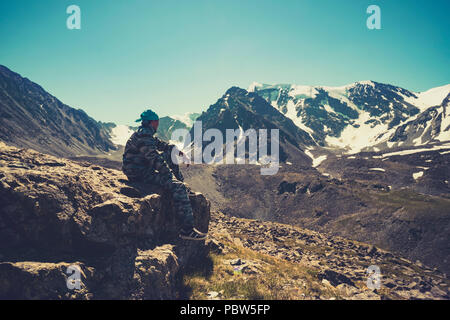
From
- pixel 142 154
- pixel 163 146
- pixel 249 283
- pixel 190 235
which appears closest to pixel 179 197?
pixel 190 235

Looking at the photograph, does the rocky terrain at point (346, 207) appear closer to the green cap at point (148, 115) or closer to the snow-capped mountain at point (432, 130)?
the green cap at point (148, 115)

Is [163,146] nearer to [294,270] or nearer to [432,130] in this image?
[294,270]

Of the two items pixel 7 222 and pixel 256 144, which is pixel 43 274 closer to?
pixel 7 222

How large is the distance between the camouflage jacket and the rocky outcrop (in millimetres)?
1611

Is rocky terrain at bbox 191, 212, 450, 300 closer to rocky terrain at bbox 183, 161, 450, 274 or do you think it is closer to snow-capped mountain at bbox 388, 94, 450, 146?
rocky terrain at bbox 183, 161, 450, 274

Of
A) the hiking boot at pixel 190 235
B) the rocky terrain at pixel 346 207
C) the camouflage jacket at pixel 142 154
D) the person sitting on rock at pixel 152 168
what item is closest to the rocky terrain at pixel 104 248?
the hiking boot at pixel 190 235

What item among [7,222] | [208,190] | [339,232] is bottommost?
[339,232]

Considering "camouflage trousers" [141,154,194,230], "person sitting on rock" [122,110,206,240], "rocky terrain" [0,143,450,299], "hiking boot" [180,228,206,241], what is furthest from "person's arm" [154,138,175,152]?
"hiking boot" [180,228,206,241]

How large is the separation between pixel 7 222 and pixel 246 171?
9981 centimetres

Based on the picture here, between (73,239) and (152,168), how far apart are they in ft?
15.6

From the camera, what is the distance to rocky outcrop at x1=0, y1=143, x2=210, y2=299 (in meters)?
8.10

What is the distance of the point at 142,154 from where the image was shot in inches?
501

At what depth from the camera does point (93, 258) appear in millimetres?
9430
